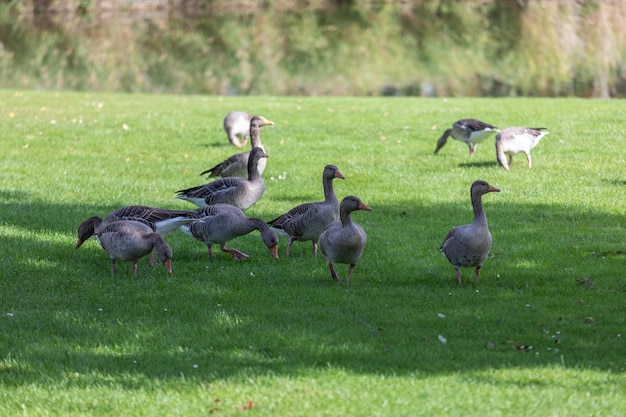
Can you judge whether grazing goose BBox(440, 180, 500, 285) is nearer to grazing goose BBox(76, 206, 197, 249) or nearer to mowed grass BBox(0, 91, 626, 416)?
mowed grass BBox(0, 91, 626, 416)

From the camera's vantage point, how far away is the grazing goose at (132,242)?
957 cm

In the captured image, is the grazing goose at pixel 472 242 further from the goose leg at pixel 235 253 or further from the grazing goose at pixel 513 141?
the grazing goose at pixel 513 141

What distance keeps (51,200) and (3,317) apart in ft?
18.6

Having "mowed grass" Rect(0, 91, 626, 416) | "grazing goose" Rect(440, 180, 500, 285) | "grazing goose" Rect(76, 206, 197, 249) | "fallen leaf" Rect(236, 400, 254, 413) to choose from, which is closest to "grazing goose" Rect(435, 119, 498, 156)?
"mowed grass" Rect(0, 91, 626, 416)

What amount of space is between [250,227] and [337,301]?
201 cm

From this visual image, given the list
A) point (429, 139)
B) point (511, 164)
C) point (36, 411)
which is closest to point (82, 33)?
point (429, 139)

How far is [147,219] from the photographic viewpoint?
411 inches

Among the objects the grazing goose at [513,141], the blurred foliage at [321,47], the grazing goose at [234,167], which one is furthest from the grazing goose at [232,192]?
the blurred foliage at [321,47]

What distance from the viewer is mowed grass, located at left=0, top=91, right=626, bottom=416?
6727 millimetres

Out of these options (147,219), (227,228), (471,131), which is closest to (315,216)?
(227,228)

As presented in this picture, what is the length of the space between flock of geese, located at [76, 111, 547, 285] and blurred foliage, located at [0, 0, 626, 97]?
19707 mm

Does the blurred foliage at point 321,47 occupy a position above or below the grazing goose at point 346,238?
above

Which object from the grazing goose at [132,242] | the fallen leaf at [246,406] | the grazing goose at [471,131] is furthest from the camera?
the grazing goose at [471,131]

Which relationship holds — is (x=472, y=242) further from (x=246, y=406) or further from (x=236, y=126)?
(x=236, y=126)
